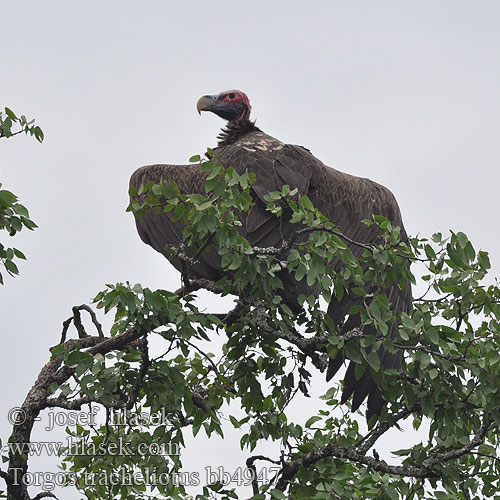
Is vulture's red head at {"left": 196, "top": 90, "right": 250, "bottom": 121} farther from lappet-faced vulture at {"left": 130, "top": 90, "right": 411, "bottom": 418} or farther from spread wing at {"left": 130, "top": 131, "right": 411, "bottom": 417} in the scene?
spread wing at {"left": 130, "top": 131, "right": 411, "bottom": 417}

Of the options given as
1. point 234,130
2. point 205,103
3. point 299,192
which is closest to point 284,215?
point 299,192

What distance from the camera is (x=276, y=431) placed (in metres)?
6.23

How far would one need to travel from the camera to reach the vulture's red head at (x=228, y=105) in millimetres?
9516

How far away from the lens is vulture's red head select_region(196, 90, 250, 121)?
952cm

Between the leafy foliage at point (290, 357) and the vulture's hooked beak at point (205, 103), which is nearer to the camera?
the leafy foliage at point (290, 357)

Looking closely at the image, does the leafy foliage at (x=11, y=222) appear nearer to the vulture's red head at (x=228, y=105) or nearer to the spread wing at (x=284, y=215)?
the spread wing at (x=284, y=215)

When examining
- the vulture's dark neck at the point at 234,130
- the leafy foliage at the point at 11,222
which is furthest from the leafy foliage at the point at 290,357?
the vulture's dark neck at the point at 234,130

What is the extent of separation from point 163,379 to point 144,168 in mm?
3106

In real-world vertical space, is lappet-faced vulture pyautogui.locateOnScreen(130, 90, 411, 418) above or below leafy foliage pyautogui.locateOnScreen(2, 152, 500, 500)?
above

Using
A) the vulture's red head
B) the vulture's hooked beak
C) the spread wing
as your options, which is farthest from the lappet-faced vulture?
the vulture's hooked beak

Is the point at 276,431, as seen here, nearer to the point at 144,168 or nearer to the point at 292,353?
the point at 292,353

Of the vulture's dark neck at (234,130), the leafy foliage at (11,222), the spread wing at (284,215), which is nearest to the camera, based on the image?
the leafy foliage at (11,222)

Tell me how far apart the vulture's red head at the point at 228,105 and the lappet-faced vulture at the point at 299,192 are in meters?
0.37

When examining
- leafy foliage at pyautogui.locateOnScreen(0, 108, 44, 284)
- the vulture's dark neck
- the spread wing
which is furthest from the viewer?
the vulture's dark neck
